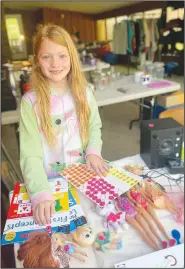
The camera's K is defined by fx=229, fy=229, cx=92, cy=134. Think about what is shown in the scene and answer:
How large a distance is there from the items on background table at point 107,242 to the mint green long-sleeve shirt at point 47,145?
205 mm

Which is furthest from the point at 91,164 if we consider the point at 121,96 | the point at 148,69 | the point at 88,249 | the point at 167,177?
the point at 148,69

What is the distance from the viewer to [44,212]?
18.8 inches

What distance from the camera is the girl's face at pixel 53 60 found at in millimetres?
391

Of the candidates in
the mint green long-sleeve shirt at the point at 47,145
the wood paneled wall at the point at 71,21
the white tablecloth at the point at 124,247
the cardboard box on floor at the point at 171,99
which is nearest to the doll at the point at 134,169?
the white tablecloth at the point at 124,247

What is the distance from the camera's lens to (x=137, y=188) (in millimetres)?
573

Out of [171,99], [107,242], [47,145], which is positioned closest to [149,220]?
[107,242]

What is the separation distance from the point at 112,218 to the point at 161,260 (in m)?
0.16

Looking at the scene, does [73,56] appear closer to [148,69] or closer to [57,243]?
[57,243]

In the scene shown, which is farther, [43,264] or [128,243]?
[128,243]

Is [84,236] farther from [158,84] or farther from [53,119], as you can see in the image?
[158,84]

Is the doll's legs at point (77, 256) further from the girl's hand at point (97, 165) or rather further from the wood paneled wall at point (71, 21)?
the wood paneled wall at point (71, 21)

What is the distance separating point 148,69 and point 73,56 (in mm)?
1798

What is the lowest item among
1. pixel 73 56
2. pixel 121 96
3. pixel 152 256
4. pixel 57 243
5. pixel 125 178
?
pixel 152 256

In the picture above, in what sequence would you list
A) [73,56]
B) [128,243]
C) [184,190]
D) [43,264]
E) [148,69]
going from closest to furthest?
[73,56]
[43,264]
[128,243]
[184,190]
[148,69]
